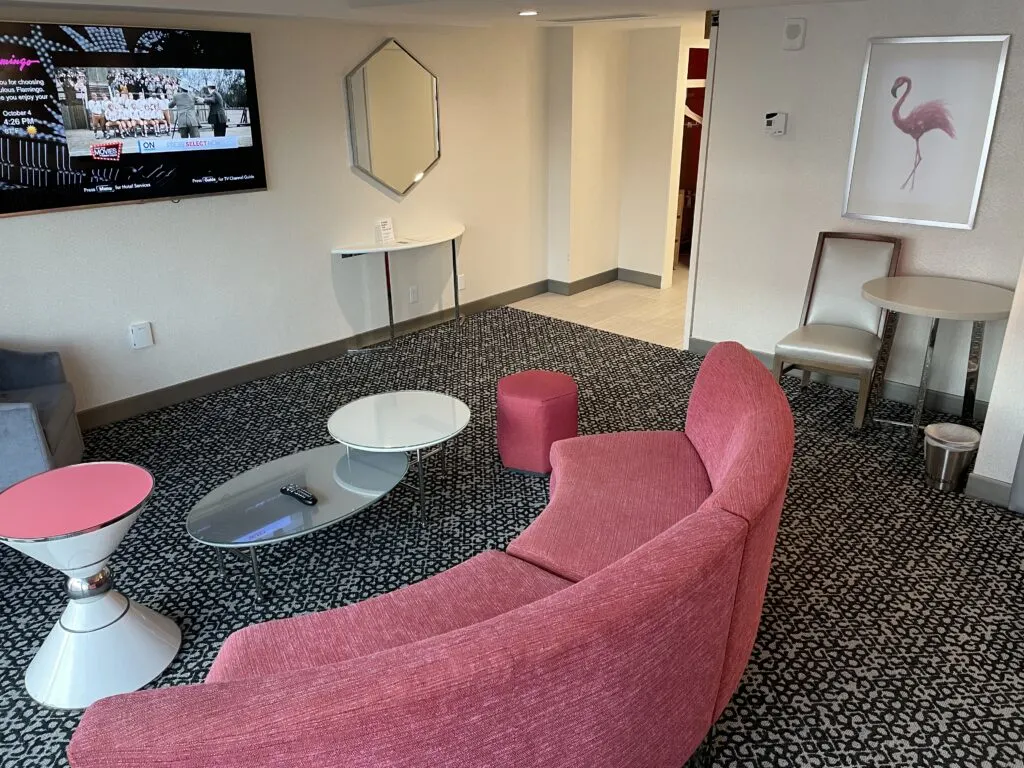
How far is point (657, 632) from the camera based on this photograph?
132cm

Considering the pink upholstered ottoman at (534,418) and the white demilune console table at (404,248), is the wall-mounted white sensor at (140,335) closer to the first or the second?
the white demilune console table at (404,248)

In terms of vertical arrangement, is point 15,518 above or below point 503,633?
below

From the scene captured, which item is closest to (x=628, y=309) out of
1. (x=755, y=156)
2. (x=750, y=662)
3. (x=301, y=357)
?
(x=755, y=156)

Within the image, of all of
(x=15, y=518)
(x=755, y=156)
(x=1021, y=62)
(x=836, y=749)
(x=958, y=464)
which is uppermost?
(x=1021, y=62)

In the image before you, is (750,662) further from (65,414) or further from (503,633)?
(65,414)

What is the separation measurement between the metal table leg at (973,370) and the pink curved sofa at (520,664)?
2130mm

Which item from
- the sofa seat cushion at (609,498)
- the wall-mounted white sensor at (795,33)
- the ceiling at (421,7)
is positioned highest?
the ceiling at (421,7)

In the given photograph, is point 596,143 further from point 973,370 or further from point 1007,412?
point 1007,412

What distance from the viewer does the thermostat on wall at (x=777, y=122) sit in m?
4.16

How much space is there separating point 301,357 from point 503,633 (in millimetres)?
3978

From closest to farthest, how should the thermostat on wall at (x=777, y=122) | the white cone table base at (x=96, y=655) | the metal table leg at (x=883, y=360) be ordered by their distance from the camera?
the white cone table base at (x=96, y=655)
the metal table leg at (x=883, y=360)
the thermostat on wall at (x=777, y=122)

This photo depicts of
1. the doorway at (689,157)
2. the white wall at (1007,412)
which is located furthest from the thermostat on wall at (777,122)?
the doorway at (689,157)

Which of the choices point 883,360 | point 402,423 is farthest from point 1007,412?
point 402,423

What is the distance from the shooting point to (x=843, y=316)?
407cm
